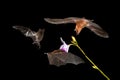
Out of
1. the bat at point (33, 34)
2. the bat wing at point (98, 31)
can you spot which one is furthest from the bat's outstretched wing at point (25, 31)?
the bat wing at point (98, 31)

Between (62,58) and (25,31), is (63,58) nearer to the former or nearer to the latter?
(62,58)

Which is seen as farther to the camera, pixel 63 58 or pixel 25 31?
pixel 25 31

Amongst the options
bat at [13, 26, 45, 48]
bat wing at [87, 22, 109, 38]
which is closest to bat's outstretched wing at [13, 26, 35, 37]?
bat at [13, 26, 45, 48]

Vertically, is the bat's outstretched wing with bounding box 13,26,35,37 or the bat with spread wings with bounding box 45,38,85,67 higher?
the bat's outstretched wing with bounding box 13,26,35,37

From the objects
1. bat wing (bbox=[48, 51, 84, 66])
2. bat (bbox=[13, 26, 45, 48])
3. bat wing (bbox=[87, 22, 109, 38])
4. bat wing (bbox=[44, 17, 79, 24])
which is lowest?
bat wing (bbox=[48, 51, 84, 66])

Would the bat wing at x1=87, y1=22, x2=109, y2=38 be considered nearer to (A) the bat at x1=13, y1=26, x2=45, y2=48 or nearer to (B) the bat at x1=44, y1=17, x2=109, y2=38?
(B) the bat at x1=44, y1=17, x2=109, y2=38

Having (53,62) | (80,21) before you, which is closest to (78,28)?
(80,21)

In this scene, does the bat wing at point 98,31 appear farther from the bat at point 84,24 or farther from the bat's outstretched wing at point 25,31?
the bat's outstretched wing at point 25,31

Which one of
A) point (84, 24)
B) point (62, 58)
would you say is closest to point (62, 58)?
point (62, 58)
